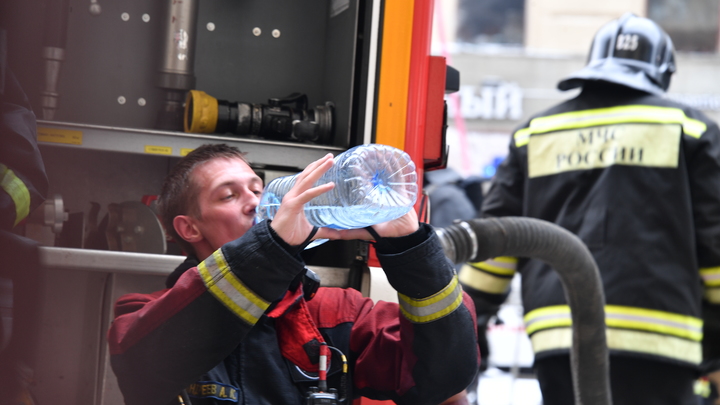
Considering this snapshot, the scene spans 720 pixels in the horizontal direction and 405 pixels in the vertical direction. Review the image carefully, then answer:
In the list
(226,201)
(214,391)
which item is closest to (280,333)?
(214,391)

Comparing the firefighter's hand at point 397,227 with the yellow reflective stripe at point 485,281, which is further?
the yellow reflective stripe at point 485,281

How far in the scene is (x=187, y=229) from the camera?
191cm

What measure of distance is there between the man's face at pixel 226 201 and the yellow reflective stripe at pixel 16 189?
1.49 ft

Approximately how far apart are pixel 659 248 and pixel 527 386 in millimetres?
3684

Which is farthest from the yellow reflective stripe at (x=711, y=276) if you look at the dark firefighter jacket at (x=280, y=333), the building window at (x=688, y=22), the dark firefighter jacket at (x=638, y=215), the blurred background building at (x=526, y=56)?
the building window at (x=688, y=22)

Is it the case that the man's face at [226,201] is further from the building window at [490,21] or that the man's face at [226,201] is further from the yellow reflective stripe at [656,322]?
the building window at [490,21]

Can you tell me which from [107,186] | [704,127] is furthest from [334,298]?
[704,127]

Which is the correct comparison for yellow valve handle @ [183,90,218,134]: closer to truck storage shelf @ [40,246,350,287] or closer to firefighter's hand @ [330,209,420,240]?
truck storage shelf @ [40,246,350,287]

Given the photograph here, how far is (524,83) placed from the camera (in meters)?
13.1

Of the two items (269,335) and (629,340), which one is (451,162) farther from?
(269,335)

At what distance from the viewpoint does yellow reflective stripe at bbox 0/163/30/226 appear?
918 mm

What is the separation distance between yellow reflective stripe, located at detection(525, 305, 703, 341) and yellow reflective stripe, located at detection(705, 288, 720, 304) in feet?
0.37

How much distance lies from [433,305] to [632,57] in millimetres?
1952

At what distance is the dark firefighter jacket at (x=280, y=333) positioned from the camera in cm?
148
